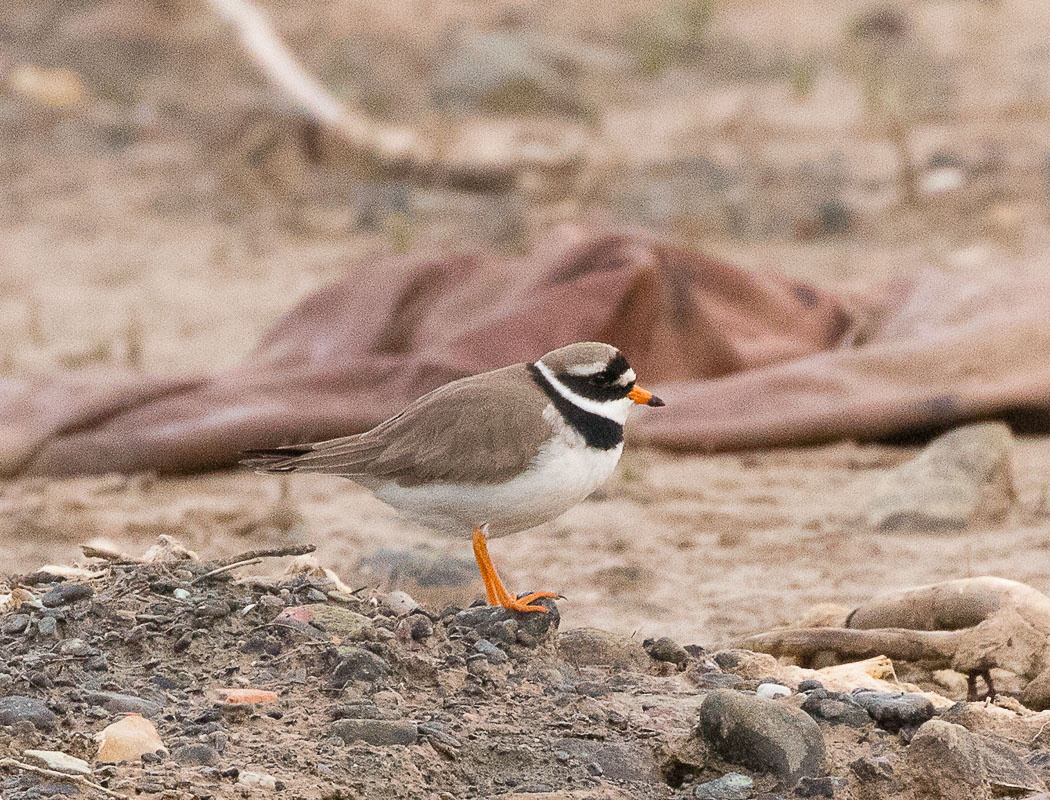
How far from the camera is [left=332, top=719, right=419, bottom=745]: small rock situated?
332cm

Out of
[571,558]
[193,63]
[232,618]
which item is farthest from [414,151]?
[232,618]

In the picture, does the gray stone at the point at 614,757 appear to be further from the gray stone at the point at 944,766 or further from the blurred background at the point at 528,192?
the blurred background at the point at 528,192

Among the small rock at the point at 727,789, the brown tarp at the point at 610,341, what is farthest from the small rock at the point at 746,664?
the brown tarp at the point at 610,341

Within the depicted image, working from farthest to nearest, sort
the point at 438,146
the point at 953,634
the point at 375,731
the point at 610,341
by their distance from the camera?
the point at 438,146 → the point at 610,341 → the point at 953,634 → the point at 375,731

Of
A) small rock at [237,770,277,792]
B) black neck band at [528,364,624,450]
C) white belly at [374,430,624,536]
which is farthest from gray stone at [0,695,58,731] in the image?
black neck band at [528,364,624,450]

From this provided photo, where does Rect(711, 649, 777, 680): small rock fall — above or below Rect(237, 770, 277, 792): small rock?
below

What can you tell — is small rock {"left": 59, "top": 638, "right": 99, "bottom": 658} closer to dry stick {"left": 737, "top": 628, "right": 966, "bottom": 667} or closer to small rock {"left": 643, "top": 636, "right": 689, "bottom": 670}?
small rock {"left": 643, "top": 636, "right": 689, "bottom": 670}

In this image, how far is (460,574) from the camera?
4934 mm

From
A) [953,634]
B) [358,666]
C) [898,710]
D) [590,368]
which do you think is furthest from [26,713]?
[953,634]

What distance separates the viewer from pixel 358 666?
3561mm

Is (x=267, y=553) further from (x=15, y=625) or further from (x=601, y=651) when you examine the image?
(x=601, y=651)

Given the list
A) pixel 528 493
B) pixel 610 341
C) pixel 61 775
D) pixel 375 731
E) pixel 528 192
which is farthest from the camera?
pixel 528 192

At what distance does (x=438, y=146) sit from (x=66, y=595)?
8123mm

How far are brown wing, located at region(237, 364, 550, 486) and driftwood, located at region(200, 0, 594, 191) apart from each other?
7.15m
